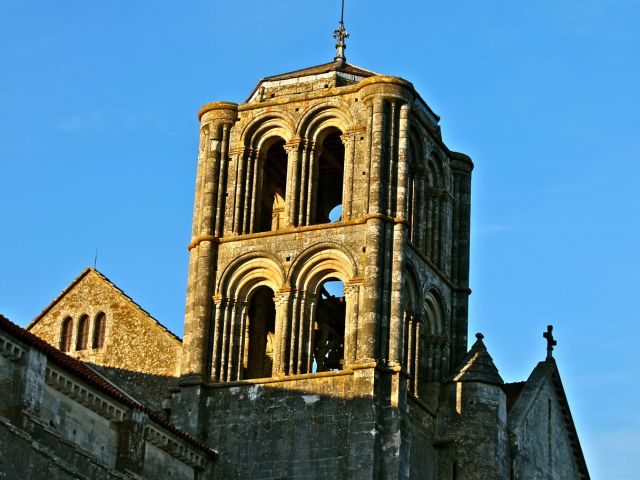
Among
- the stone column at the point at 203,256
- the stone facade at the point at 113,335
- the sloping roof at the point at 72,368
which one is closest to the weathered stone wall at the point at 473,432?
the stone column at the point at 203,256

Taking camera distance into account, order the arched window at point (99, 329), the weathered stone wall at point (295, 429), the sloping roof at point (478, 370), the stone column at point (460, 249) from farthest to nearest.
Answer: the stone column at point (460, 249)
the arched window at point (99, 329)
the sloping roof at point (478, 370)
the weathered stone wall at point (295, 429)

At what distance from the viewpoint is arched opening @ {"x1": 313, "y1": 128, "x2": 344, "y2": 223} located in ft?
169

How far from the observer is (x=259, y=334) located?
4881 cm

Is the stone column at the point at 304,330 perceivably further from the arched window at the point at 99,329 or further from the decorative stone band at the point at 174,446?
the arched window at the point at 99,329

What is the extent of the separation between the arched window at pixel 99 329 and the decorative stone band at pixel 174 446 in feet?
18.8

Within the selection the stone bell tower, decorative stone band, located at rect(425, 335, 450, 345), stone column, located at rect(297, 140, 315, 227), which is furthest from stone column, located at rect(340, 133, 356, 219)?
decorative stone band, located at rect(425, 335, 450, 345)

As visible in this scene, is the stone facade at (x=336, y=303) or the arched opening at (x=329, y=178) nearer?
the stone facade at (x=336, y=303)

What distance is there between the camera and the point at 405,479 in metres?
43.9

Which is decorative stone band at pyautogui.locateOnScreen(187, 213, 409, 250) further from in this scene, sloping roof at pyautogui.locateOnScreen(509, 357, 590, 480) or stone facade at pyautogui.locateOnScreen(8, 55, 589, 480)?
sloping roof at pyautogui.locateOnScreen(509, 357, 590, 480)

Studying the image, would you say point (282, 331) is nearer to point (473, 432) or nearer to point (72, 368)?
point (473, 432)

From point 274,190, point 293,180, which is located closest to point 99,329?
point 274,190

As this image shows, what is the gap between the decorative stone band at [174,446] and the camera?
140ft

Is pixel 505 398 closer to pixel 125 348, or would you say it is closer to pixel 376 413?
pixel 376 413

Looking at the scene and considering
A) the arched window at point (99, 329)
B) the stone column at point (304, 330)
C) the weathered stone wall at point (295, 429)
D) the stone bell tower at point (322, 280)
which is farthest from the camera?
the arched window at point (99, 329)
